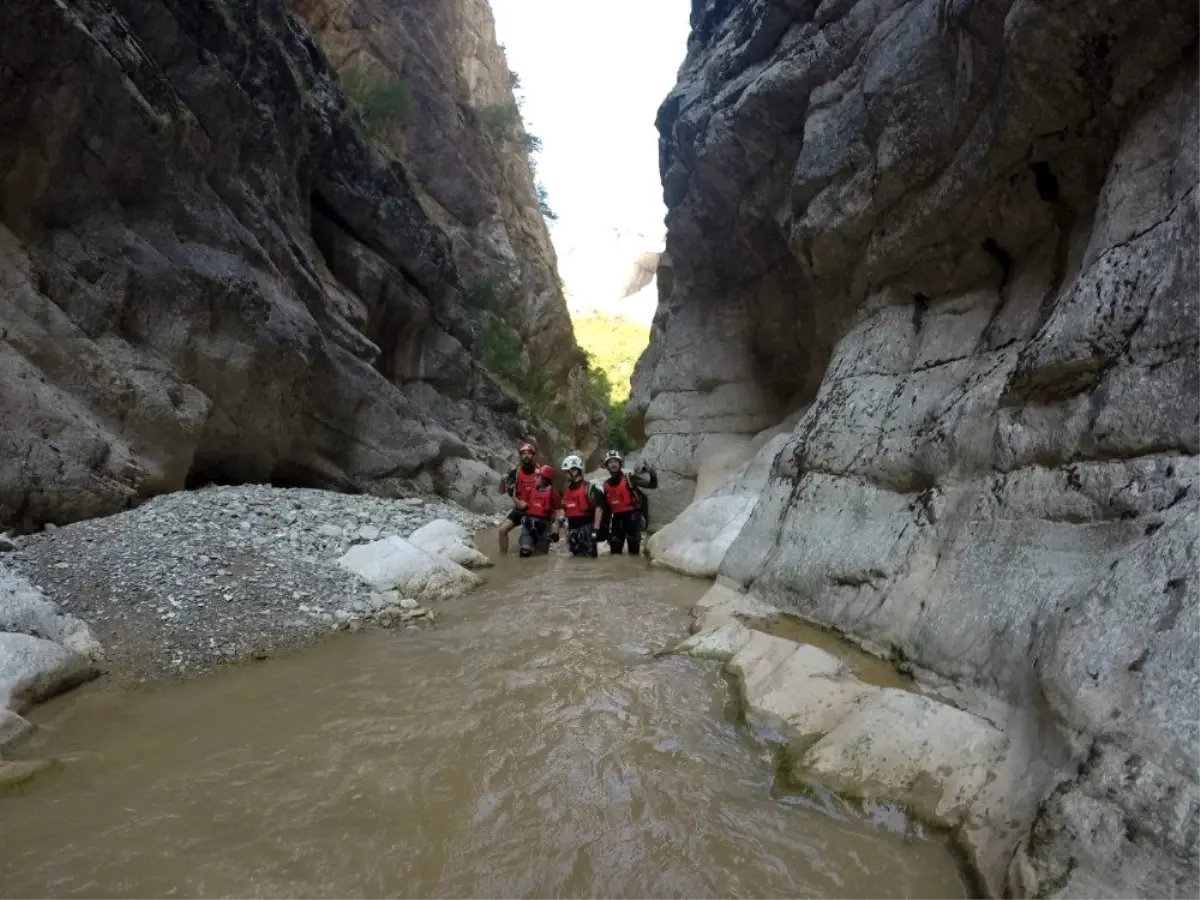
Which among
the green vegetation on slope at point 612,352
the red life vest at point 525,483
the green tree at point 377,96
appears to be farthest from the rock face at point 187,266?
the green vegetation on slope at point 612,352

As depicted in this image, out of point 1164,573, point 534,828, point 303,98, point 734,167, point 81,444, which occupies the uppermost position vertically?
point 303,98

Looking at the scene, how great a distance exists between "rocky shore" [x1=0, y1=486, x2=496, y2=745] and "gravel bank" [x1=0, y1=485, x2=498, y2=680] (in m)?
0.01

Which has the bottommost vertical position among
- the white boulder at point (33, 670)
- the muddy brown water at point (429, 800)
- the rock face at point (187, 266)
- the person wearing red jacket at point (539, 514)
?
the muddy brown water at point (429, 800)

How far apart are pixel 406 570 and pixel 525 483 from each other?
3.96 meters

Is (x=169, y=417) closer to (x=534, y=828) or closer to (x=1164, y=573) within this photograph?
(x=534, y=828)

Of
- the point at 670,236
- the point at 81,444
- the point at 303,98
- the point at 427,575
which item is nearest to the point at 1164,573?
the point at 427,575

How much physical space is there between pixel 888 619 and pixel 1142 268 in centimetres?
254

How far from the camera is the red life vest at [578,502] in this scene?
1109 cm

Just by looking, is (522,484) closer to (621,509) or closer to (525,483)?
(525,483)

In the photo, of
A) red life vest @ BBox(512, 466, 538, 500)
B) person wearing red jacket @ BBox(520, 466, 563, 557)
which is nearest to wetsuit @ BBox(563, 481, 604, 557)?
person wearing red jacket @ BBox(520, 466, 563, 557)

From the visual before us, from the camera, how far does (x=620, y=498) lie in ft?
37.7

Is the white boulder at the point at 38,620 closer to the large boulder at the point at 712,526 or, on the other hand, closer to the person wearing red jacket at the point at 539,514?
the large boulder at the point at 712,526

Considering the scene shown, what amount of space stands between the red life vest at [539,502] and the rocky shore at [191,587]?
2.48m

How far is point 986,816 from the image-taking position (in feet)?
9.01
